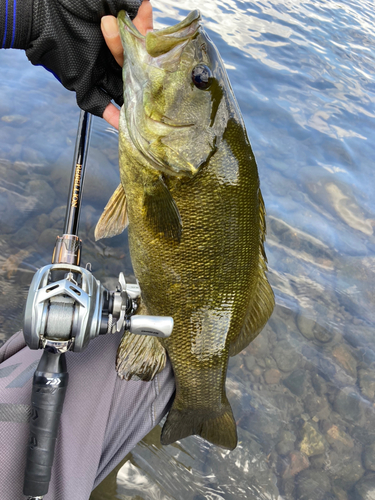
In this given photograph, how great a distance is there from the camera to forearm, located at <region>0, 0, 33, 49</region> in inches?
69.9

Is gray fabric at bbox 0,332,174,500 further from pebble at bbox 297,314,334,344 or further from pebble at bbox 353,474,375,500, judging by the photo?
pebble at bbox 297,314,334,344

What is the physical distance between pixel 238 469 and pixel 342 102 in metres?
5.72

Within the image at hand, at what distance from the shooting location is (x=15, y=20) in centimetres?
179

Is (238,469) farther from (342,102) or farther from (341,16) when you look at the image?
(341,16)

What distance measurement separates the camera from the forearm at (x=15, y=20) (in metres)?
1.77

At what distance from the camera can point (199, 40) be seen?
5.39 feet

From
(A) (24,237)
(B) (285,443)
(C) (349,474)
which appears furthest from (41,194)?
(C) (349,474)

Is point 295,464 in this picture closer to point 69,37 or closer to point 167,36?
point 167,36

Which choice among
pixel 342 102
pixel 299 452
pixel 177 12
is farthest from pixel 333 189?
pixel 177 12

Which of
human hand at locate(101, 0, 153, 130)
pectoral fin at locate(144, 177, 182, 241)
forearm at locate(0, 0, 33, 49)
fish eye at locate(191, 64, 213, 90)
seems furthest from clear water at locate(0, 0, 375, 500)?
fish eye at locate(191, 64, 213, 90)

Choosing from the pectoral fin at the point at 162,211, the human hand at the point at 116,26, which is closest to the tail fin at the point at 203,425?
the pectoral fin at the point at 162,211

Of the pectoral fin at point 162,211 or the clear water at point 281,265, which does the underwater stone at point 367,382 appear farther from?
the pectoral fin at point 162,211

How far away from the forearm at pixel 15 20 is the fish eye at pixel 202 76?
844mm

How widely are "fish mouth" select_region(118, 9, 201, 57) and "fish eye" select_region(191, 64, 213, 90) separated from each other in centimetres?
12
